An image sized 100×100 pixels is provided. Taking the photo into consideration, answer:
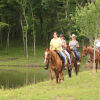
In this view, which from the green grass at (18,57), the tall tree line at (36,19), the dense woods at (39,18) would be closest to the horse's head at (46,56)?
the green grass at (18,57)

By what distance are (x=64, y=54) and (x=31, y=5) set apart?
36.8 metres

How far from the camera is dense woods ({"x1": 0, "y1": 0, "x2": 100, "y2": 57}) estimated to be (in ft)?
161

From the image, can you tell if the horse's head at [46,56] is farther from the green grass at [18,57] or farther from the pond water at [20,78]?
the green grass at [18,57]

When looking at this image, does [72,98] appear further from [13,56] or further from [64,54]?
[13,56]

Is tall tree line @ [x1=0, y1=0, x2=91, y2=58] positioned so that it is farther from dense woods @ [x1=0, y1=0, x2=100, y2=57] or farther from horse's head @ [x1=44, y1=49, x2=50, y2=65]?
horse's head @ [x1=44, y1=49, x2=50, y2=65]

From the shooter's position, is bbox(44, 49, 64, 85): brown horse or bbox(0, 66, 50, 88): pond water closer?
bbox(44, 49, 64, 85): brown horse

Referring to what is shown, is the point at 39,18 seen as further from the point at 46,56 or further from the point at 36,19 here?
the point at 46,56

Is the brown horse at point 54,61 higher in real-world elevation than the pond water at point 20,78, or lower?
Answer: higher

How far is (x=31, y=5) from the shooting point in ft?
172

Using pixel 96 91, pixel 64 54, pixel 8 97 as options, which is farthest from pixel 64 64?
pixel 8 97

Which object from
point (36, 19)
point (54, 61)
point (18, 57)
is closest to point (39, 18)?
point (36, 19)

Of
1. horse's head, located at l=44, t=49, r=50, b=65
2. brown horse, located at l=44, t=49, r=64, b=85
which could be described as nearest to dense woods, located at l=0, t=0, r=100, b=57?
brown horse, located at l=44, t=49, r=64, b=85

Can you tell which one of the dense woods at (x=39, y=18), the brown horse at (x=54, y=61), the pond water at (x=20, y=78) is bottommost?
the pond water at (x=20, y=78)

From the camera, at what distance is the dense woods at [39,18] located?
49.2 meters
